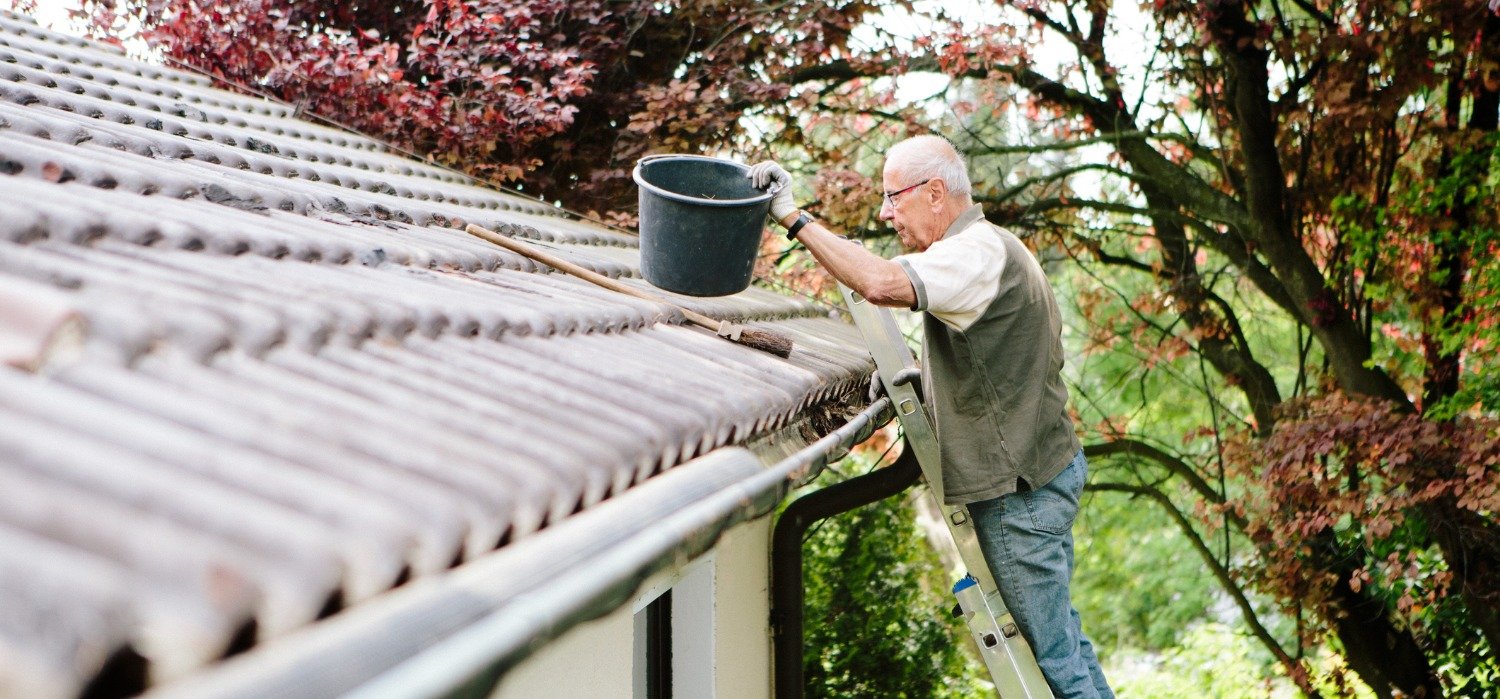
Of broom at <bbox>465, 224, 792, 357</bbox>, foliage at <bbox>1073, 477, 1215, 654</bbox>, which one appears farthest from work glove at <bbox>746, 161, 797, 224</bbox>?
foliage at <bbox>1073, 477, 1215, 654</bbox>

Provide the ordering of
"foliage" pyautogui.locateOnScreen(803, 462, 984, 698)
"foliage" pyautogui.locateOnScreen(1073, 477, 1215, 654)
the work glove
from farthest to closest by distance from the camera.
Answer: "foliage" pyautogui.locateOnScreen(1073, 477, 1215, 654)
"foliage" pyautogui.locateOnScreen(803, 462, 984, 698)
the work glove

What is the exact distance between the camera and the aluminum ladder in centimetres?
327

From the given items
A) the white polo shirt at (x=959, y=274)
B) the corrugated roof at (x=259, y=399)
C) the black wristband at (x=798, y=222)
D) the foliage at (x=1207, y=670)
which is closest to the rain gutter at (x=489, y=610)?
the corrugated roof at (x=259, y=399)

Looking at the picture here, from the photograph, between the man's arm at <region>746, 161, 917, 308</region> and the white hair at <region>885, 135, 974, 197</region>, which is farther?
the white hair at <region>885, 135, 974, 197</region>

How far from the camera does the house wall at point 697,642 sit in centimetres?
259

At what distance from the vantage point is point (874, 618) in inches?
316

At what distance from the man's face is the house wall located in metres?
1.23

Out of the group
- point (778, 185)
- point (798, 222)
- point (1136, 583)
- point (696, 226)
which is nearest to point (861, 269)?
point (798, 222)

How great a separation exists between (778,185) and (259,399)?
2.12 metres

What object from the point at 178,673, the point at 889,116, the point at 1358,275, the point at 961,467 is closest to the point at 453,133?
the point at 889,116

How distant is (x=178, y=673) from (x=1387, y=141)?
A: 747 centimetres

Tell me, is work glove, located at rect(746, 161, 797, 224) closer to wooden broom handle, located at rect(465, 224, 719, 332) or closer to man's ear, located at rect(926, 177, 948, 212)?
wooden broom handle, located at rect(465, 224, 719, 332)

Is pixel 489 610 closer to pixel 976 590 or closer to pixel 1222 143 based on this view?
pixel 976 590

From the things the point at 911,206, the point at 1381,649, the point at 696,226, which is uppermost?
the point at 1381,649
